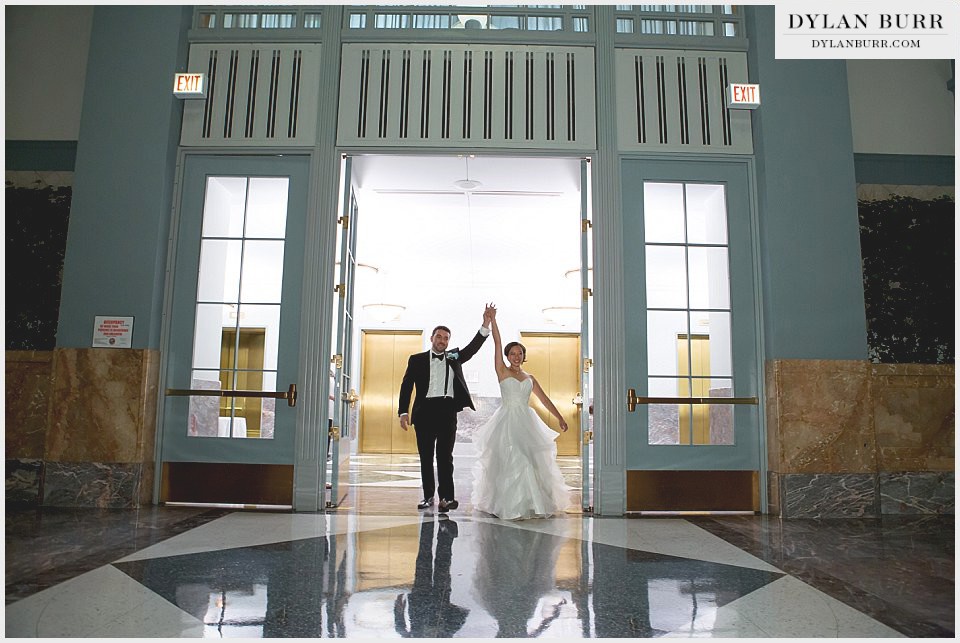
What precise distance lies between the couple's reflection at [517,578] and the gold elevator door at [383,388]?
9.38 m

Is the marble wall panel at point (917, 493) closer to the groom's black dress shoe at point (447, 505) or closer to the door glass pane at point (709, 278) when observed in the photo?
the door glass pane at point (709, 278)

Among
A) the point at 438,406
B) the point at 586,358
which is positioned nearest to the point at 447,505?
the point at 438,406

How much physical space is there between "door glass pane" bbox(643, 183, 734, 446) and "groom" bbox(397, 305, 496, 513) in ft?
4.31

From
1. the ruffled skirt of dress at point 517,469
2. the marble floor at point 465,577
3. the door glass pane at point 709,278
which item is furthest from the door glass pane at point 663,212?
the marble floor at point 465,577

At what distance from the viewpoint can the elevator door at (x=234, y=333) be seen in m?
5.23

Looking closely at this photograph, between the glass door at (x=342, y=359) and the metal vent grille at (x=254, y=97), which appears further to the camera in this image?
the metal vent grille at (x=254, y=97)

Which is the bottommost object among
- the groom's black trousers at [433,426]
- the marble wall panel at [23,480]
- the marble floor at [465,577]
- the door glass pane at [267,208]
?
the marble floor at [465,577]

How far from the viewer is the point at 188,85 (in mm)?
5445

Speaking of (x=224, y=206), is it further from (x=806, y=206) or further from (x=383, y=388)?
(x=383, y=388)

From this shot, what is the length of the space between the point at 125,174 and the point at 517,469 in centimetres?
362

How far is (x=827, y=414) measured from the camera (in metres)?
5.11

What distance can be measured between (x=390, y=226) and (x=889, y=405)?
21.8 ft

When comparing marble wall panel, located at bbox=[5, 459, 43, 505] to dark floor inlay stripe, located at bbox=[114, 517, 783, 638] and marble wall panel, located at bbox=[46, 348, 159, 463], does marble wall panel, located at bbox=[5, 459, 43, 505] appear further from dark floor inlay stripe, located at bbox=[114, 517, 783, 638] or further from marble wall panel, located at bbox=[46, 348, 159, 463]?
dark floor inlay stripe, located at bbox=[114, 517, 783, 638]

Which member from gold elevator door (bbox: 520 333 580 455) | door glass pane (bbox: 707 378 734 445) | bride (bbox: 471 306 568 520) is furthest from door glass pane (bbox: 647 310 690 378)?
gold elevator door (bbox: 520 333 580 455)
